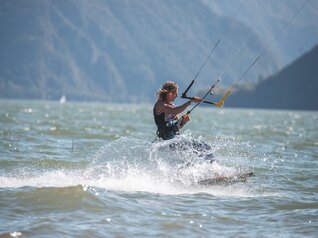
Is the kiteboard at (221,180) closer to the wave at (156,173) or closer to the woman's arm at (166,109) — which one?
the wave at (156,173)

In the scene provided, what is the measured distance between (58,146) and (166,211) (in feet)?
37.0

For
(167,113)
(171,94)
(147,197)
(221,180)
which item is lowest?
(147,197)

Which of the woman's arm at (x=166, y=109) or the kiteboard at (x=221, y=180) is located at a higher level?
the woman's arm at (x=166, y=109)

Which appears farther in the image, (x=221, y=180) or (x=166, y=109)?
(x=166, y=109)

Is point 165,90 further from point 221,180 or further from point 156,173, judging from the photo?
point 221,180

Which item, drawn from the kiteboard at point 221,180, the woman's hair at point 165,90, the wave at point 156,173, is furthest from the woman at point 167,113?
the kiteboard at point 221,180

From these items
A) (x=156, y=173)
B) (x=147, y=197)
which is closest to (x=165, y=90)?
(x=156, y=173)

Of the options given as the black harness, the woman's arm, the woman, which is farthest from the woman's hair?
the black harness

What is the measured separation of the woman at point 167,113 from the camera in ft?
A: 44.1

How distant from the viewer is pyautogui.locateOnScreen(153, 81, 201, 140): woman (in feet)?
44.1

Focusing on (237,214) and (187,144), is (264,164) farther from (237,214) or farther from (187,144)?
(237,214)

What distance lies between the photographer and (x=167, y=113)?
13.5 metres

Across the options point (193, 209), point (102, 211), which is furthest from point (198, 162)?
point (102, 211)

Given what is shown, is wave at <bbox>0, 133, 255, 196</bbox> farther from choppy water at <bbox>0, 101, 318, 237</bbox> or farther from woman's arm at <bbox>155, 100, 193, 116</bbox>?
woman's arm at <bbox>155, 100, 193, 116</bbox>
